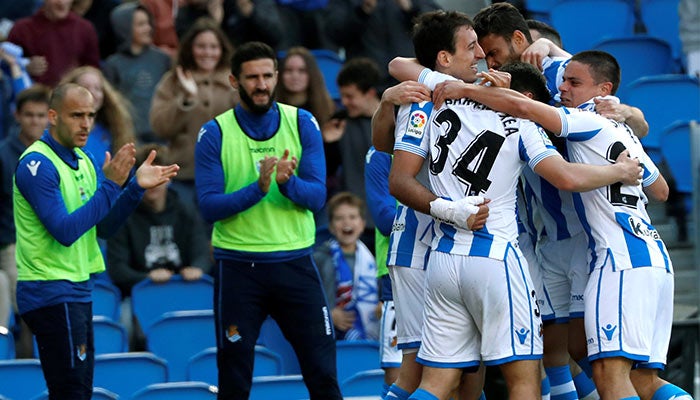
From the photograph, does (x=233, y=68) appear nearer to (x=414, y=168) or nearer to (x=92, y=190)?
(x=92, y=190)

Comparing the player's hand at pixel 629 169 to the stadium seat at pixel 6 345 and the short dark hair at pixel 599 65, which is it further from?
the stadium seat at pixel 6 345

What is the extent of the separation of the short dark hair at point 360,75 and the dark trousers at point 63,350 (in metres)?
3.40

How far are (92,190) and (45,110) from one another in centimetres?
253

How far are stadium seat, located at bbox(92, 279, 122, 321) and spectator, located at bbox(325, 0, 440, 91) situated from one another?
386cm

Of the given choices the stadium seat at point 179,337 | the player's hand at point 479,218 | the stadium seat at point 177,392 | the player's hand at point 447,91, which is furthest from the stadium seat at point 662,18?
the player's hand at point 479,218

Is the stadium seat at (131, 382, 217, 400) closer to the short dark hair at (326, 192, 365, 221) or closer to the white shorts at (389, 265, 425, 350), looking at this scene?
the white shorts at (389, 265, 425, 350)

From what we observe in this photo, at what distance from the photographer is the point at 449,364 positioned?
5816 mm

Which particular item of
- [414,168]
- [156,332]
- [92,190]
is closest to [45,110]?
[156,332]

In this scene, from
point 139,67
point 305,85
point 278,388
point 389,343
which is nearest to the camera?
point 389,343

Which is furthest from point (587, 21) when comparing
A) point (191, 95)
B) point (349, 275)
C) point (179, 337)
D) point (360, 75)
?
point (179, 337)

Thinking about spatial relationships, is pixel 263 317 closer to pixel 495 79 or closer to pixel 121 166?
pixel 121 166

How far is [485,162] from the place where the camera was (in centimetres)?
579

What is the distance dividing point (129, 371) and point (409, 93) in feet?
10.1

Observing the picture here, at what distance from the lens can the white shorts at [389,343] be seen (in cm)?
764
